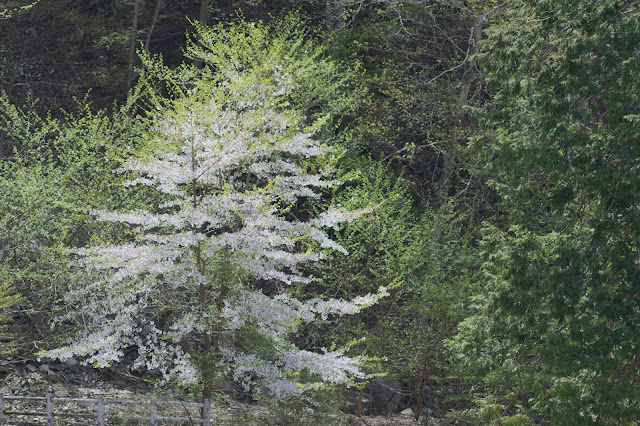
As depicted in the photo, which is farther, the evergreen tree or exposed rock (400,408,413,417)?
exposed rock (400,408,413,417)

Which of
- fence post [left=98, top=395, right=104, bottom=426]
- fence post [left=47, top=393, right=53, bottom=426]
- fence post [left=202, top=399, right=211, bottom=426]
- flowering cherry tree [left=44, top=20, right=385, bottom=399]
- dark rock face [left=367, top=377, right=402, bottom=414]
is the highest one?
flowering cherry tree [left=44, top=20, right=385, bottom=399]

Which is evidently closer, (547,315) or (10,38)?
(547,315)

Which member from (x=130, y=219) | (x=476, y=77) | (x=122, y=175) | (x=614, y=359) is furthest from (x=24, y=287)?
(x=476, y=77)

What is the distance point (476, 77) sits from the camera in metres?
18.6

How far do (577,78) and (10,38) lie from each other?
18.6 m

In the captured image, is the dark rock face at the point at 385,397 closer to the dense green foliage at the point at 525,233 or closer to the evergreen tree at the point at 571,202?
the dense green foliage at the point at 525,233

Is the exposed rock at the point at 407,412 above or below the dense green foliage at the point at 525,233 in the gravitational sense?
below

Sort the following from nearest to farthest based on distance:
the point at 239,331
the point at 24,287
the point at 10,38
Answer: the point at 239,331 < the point at 24,287 < the point at 10,38

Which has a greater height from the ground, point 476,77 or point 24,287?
point 476,77

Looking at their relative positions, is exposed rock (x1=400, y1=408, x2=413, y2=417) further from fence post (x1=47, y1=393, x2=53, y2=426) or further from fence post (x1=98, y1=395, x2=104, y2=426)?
fence post (x1=47, y1=393, x2=53, y2=426)

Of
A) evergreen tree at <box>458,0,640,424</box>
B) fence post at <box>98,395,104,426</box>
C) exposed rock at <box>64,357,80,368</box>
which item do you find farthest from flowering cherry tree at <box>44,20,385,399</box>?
exposed rock at <box>64,357,80,368</box>

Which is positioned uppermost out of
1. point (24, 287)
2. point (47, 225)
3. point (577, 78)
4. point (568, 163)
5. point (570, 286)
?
point (577, 78)

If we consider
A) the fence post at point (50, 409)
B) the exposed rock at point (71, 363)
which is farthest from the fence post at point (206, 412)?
the exposed rock at point (71, 363)

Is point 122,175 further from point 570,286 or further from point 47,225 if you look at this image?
point 570,286
